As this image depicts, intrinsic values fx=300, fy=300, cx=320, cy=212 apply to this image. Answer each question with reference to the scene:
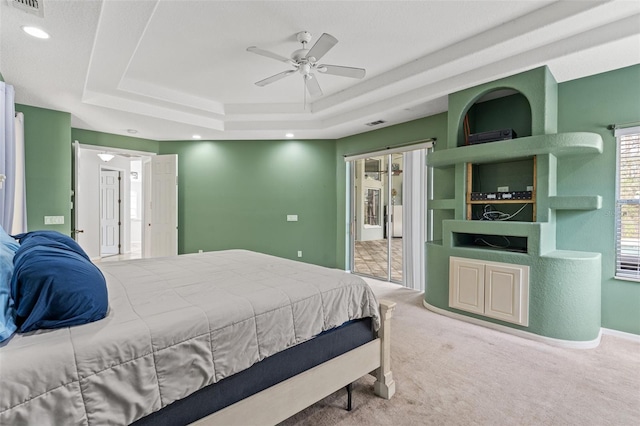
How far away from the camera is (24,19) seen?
2.10 m

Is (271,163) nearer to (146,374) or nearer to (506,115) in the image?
(506,115)

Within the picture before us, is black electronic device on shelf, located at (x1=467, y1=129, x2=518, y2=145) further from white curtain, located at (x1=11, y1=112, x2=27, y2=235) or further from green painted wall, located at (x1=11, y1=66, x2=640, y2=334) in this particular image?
white curtain, located at (x1=11, y1=112, x2=27, y2=235)

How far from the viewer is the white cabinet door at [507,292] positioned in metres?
2.90

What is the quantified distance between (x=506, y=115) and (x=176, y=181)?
5335 mm

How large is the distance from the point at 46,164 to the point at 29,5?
2.55 metres

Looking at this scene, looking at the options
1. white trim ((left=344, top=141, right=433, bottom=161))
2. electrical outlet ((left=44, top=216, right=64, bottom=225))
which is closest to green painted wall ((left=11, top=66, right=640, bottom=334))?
white trim ((left=344, top=141, right=433, bottom=161))

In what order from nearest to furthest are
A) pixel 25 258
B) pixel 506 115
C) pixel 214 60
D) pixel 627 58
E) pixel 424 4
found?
pixel 25 258 < pixel 424 4 < pixel 627 58 < pixel 214 60 < pixel 506 115

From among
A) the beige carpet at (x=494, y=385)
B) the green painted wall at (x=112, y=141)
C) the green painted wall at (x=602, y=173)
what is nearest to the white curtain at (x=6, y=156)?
the green painted wall at (x=112, y=141)

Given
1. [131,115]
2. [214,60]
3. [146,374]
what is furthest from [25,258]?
[131,115]

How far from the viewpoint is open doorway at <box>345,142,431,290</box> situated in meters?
4.59

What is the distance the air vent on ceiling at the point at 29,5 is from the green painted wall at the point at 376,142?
4198 millimetres

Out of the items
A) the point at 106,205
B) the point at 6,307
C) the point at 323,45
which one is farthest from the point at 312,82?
the point at 106,205

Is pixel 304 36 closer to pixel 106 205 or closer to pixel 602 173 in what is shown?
pixel 602 173

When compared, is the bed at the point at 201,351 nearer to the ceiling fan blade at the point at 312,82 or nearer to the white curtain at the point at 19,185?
the ceiling fan blade at the point at 312,82
